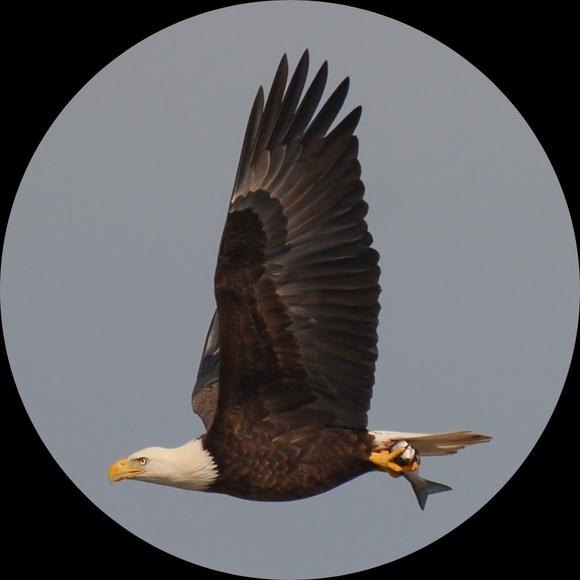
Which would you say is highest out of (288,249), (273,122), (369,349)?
(273,122)

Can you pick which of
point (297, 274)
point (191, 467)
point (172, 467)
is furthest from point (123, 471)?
point (297, 274)

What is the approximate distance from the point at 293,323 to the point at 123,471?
4.03ft

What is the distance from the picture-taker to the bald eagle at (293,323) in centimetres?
789

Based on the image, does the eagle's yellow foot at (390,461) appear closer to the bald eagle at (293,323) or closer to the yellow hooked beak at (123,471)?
the bald eagle at (293,323)

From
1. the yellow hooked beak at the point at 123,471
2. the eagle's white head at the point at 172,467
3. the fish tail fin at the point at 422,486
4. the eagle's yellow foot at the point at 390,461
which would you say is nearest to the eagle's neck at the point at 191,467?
the eagle's white head at the point at 172,467

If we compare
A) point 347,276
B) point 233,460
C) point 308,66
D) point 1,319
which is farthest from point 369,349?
point 1,319

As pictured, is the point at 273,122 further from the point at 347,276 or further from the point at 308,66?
the point at 347,276

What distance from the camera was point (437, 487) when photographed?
847 centimetres

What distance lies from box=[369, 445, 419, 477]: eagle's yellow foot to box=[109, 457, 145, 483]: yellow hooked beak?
126cm

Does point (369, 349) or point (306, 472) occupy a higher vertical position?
point (369, 349)

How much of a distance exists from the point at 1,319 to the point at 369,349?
2.08m

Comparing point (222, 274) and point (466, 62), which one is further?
point (466, 62)

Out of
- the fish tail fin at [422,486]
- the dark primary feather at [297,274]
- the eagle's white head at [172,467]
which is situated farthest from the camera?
the fish tail fin at [422,486]

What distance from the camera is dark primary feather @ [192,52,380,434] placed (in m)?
7.87
